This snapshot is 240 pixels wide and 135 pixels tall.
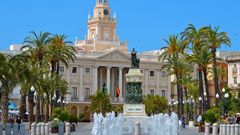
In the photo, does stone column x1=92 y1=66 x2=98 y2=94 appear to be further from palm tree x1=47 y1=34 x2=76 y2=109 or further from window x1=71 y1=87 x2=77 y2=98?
palm tree x1=47 y1=34 x2=76 y2=109

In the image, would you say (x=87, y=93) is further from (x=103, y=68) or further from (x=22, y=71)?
(x=22, y=71)

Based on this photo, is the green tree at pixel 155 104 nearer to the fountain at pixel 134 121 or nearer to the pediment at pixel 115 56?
the pediment at pixel 115 56

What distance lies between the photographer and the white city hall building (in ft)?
371

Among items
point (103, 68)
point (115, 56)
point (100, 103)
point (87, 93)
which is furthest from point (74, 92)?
point (100, 103)

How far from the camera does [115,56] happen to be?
115312mm

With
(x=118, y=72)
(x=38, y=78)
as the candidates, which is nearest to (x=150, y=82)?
(x=118, y=72)

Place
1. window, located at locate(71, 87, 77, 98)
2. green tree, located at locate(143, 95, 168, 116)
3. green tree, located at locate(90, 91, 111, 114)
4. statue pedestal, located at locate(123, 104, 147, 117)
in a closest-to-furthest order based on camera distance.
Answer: statue pedestal, located at locate(123, 104, 147, 117) < green tree, located at locate(90, 91, 111, 114) < green tree, located at locate(143, 95, 168, 116) < window, located at locate(71, 87, 77, 98)

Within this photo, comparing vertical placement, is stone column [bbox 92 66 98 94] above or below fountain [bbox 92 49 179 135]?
above

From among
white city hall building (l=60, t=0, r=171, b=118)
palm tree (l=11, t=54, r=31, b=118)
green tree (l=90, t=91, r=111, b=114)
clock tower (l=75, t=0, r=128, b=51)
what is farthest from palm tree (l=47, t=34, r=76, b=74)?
clock tower (l=75, t=0, r=128, b=51)

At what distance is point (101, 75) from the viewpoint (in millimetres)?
117438

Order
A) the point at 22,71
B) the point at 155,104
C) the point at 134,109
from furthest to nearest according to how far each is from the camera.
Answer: the point at 155,104, the point at 134,109, the point at 22,71

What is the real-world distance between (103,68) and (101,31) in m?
9.79

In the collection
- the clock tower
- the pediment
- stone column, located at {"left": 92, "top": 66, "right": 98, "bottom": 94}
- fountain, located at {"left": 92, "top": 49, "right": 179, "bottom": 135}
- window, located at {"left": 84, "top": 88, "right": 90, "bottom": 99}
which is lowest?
fountain, located at {"left": 92, "top": 49, "right": 179, "bottom": 135}

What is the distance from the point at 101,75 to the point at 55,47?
47184 millimetres
